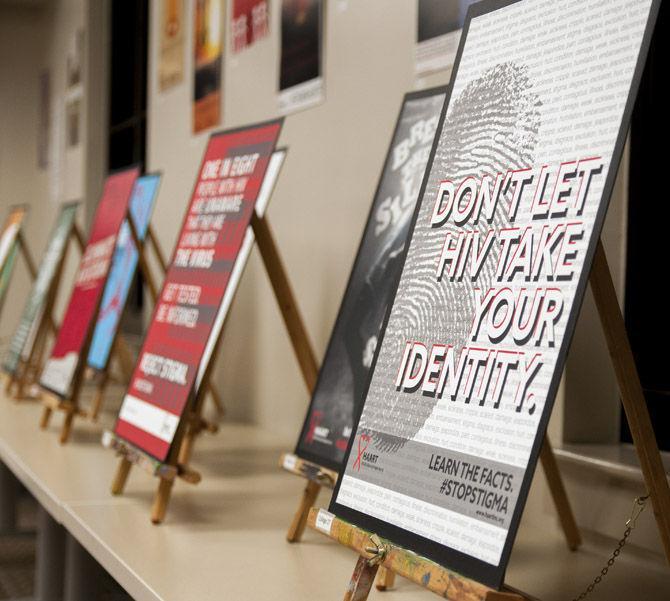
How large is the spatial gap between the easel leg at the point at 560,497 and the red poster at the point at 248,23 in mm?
2223

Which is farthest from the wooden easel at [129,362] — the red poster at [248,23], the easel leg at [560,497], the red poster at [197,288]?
the easel leg at [560,497]

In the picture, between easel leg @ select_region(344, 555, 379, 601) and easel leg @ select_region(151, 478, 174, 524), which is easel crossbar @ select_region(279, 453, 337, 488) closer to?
easel leg @ select_region(151, 478, 174, 524)

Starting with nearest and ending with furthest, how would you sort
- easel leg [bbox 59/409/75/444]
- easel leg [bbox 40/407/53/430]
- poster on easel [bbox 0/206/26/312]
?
easel leg [bbox 59/409/75/444]
easel leg [bbox 40/407/53/430]
poster on easel [bbox 0/206/26/312]

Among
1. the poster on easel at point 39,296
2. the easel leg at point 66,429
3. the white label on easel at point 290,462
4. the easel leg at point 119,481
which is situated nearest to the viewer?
the white label on easel at point 290,462

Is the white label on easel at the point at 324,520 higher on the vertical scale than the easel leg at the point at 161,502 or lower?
higher

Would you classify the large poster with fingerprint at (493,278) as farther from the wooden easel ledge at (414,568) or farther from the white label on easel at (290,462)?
the white label on easel at (290,462)

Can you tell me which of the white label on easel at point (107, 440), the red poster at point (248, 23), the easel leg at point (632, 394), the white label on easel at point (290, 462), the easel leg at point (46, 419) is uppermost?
the red poster at point (248, 23)

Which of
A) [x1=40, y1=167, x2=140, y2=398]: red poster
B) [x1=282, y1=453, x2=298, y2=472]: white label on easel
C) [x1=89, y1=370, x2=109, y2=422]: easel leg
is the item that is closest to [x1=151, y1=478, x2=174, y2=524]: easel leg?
[x1=282, y1=453, x2=298, y2=472]: white label on easel

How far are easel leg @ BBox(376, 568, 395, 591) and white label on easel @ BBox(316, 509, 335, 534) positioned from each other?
10.7 inches

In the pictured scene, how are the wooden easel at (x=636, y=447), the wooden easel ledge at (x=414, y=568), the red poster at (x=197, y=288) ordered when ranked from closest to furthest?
the wooden easel ledge at (x=414, y=568), the wooden easel at (x=636, y=447), the red poster at (x=197, y=288)

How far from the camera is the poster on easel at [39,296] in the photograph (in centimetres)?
402

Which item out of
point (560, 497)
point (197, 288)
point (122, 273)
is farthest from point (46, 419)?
point (560, 497)

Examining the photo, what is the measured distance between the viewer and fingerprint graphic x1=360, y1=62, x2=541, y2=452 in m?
1.27

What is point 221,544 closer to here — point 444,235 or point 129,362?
point 444,235
